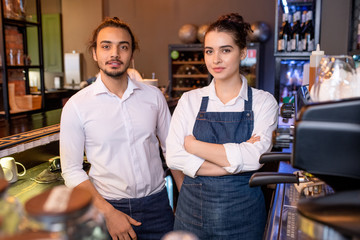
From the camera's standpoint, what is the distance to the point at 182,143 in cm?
178

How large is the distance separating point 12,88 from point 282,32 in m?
3.65

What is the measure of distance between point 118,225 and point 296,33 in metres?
3.91

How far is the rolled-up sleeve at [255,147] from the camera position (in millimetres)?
1611

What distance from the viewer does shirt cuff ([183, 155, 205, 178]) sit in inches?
66.4

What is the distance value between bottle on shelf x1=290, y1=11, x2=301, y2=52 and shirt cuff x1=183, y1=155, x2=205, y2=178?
312 centimetres

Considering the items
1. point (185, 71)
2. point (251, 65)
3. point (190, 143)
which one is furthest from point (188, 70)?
point (190, 143)

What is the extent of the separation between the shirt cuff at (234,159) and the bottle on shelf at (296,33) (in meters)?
3.10

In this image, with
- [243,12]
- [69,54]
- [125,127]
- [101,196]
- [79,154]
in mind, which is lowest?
[101,196]

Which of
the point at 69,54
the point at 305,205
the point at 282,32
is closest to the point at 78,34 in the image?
the point at 69,54

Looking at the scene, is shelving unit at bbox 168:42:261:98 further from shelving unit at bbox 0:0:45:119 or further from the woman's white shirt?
the woman's white shirt

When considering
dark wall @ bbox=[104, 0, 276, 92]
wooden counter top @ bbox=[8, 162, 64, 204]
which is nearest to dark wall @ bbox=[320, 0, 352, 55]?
wooden counter top @ bbox=[8, 162, 64, 204]

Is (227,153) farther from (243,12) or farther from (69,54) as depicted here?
(69,54)

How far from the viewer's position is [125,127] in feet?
6.40

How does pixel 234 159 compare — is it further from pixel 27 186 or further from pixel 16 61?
pixel 16 61
